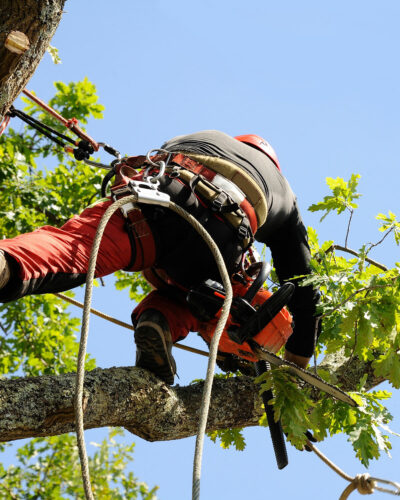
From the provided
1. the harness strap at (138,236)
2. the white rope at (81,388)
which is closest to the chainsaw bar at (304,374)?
the harness strap at (138,236)

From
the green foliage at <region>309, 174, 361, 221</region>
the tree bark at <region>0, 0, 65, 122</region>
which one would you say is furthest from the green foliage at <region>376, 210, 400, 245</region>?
the tree bark at <region>0, 0, 65, 122</region>

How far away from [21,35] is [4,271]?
32.2 inches

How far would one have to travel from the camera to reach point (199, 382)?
3643 mm

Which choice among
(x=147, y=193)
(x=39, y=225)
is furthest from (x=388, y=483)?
(x=39, y=225)

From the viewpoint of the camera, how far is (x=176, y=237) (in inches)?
126

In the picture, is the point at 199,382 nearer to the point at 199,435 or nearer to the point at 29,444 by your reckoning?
the point at 199,435

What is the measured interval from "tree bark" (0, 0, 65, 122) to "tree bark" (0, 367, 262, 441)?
3.53 ft

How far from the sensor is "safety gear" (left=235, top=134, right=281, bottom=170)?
3781 mm

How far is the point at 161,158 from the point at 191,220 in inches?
25.8

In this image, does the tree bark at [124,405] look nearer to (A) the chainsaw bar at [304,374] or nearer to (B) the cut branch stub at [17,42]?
(A) the chainsaw bar at [304,374]

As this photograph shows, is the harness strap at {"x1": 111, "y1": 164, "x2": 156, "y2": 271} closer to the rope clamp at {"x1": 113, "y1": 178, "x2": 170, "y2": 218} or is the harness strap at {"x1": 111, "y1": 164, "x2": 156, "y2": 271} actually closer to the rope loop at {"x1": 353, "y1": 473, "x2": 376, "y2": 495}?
the rope clamp at {"x1": 113, "y1": 178, "x2": 170, "y2": 218}

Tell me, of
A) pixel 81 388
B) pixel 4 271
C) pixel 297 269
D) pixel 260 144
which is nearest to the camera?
pixel 81 388

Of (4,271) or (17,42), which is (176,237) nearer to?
(4,271)

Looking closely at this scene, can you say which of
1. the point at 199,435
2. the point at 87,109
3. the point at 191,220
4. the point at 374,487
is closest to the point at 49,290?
the point at 191,220
